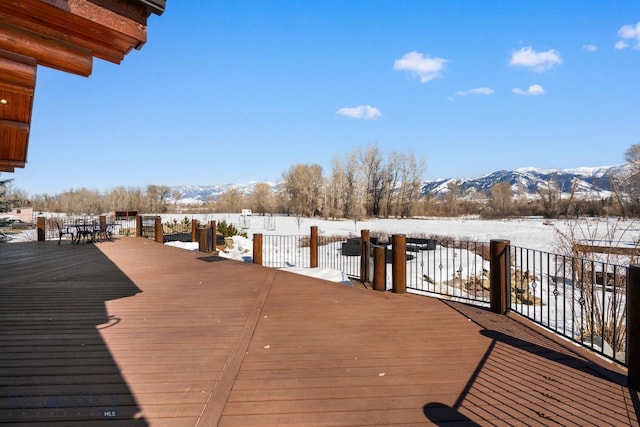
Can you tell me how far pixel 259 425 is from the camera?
1718 mm

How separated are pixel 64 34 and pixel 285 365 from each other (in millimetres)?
2375

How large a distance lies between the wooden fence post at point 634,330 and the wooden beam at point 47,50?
3584 mm

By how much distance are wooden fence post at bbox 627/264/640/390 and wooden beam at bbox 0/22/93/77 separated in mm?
3584

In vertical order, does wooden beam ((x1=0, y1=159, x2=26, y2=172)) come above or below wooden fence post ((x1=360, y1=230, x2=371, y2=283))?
above

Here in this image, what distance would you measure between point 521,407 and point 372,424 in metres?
0.90

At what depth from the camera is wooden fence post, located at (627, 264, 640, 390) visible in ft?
6.91

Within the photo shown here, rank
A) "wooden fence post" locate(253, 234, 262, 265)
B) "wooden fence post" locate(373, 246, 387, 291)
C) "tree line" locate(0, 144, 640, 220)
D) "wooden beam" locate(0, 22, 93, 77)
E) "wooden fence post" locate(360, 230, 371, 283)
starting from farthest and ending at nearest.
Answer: "tree line" locate(0, 144, 640, 220), "wooden fence post" locate(253, 234, 262, 265), "wooden fence post" locate(360, 230, 371, 283), "wooden fence post" locate(373, 246, 387, 291), "wooden beam" locate(0, 22, 93, 77)

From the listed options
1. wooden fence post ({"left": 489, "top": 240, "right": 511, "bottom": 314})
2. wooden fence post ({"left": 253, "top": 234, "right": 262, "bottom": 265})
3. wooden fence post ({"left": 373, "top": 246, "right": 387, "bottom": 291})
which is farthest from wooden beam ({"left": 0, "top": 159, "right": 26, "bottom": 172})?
wooden fence post ({"left": 489, "top": 240, "right": 511, "bottom": 314})

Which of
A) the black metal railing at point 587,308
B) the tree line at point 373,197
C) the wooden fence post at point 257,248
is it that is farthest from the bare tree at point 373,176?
the wooden fence post at point 257,248

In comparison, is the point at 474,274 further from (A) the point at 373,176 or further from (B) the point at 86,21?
(A) the point at 373,176

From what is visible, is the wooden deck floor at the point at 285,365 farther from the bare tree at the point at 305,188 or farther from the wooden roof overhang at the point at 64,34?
the bare tree at the point at 305,188

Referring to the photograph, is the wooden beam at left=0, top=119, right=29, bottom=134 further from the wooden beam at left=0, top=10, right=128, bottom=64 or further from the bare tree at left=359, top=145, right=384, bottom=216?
the bare tree at left=359, top=145, right=384, bottom=216

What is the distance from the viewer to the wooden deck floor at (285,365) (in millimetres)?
1820

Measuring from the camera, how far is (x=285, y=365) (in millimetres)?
2393
